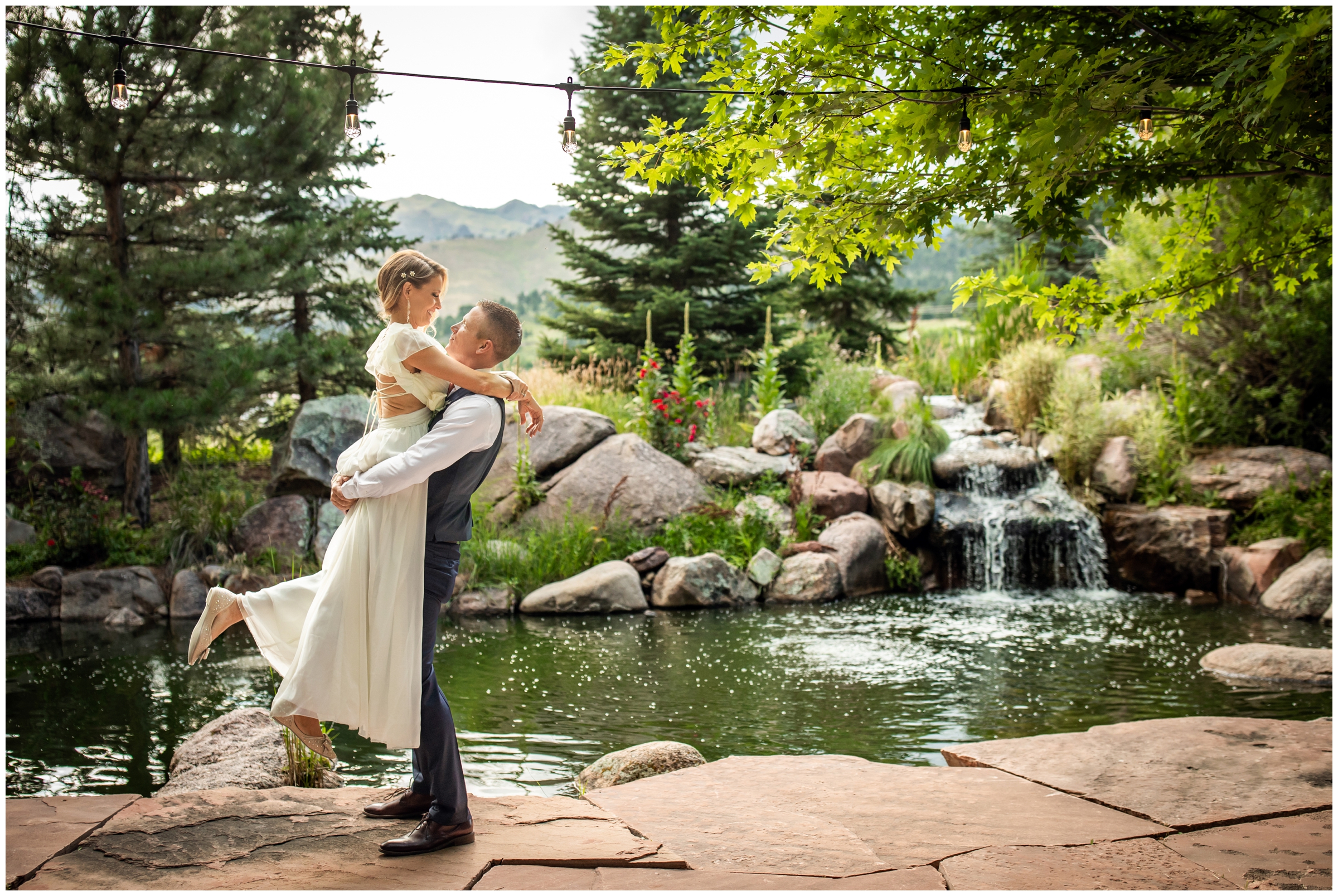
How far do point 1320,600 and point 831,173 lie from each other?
656 centimetres

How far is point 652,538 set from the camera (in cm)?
966

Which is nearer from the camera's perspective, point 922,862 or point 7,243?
point 922,862

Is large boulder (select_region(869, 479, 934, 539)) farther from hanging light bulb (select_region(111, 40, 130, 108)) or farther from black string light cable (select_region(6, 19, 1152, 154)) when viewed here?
hanging light bulb (select_region(111, 40, 130, 108))

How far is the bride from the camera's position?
8.60ft

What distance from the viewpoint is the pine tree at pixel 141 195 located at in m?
8.96

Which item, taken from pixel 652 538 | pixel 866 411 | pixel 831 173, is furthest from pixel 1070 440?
pixel 831 173

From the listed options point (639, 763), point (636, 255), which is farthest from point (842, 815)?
point (636, 255)

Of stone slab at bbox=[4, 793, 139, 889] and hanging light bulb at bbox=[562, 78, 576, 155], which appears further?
hanging light bulb at bbox=[562, 78, 576, 155]

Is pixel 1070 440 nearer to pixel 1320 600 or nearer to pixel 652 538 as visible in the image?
pixel 1320 600

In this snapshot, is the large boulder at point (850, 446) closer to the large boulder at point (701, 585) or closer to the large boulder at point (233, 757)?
the large boulder at point (701, 585)

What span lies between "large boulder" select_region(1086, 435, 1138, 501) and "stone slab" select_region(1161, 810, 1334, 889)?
24.5 feet

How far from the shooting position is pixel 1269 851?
2848 millimetres

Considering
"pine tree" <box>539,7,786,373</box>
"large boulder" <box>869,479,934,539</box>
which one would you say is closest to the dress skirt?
"large boulder" <box>869,479,934,539</box>

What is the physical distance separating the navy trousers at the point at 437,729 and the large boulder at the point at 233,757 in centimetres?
127
